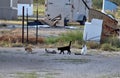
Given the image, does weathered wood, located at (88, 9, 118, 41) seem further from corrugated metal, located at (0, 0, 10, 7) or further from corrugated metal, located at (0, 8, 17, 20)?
corrugated metal, located at (0, 0, 10, 7)

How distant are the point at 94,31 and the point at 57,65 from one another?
8163 mm

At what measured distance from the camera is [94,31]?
899 inches

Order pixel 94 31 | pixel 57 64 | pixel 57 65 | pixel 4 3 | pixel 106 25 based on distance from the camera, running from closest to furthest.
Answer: pixel 57 65 < pixel 57 64 < pixel 94 31 < pixel 106 25 < pixel 4 3

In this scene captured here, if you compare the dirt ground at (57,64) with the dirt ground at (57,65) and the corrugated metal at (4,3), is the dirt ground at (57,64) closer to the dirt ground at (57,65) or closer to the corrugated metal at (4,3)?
the dirt ground at (57,65)

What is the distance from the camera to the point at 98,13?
25906 millimetres

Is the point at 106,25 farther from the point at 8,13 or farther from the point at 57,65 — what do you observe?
the point at 8,13

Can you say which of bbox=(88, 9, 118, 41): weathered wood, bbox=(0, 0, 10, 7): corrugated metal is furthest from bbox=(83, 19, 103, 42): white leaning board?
bbox=(0, 0, 10, 7): corrugated metal

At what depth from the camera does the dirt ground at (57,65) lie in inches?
506

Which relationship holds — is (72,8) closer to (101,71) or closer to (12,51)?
(12,51)

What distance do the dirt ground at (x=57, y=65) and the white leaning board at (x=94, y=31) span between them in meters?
3.04

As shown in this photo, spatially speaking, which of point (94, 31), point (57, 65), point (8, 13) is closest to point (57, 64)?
point (57, 65)

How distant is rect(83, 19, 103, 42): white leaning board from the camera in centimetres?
2272

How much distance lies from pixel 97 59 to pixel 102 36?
6110 mm

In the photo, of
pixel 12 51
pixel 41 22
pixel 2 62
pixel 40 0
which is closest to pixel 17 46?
pixel 12 51
